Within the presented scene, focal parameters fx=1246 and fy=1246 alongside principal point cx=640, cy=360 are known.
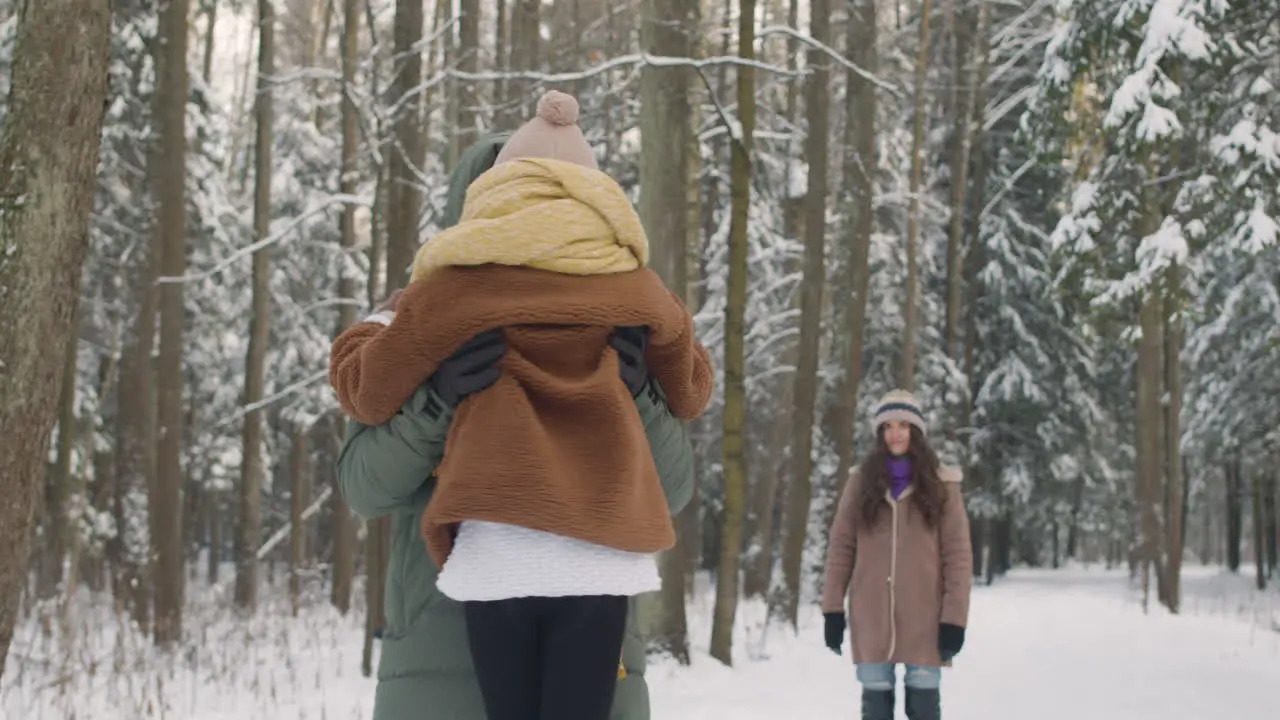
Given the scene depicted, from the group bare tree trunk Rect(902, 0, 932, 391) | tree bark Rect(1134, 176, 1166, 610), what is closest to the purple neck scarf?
tree bark Rect(1134, 176, 1166, 610)

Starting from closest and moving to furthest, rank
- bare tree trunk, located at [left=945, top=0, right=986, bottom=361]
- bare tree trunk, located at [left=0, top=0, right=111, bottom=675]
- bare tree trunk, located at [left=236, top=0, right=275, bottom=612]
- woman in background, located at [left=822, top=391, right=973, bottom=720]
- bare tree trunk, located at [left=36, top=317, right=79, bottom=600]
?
bare tree trunk, located at [left=0, top=0, right=111, bottom=675] < woman in background, located at [left=822, top=391, right=973, bottom=720] < bare tree trunk, located at [left=36, top=317, right=79, bottom=600] < bare tree trunk, located at [left=236, top=0, right=275, bottom=612] < bare tree trunk, located at [left=945, top=0, right=986, bottom=361]

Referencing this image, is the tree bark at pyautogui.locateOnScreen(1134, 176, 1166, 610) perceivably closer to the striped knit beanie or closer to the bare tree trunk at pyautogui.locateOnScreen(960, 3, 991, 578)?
the bare tree trunk at pyautogui.locateOnScreen(960, 3, 991, 578)

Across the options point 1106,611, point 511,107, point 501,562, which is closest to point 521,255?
point 501,562

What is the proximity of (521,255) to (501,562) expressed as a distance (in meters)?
0.58

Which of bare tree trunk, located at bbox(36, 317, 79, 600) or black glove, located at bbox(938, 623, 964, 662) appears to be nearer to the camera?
black glove, located at bbox(938, 623, 964, 662)

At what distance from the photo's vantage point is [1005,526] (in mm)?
30891

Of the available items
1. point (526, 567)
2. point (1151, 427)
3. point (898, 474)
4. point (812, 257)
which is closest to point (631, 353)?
point (526, 567)

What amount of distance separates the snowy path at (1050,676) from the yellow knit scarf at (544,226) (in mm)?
6467

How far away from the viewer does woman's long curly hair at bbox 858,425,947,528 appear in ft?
20.4

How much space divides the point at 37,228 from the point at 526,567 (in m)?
3.48

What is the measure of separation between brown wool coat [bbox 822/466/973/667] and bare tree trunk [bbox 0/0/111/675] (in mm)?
3632

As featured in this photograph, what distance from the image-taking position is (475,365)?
2383 millimetres

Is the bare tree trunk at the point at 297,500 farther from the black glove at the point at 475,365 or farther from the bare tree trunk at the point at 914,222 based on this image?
the black glove at the point at 475,365

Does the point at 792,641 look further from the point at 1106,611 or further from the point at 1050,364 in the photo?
the point at 1050,364
